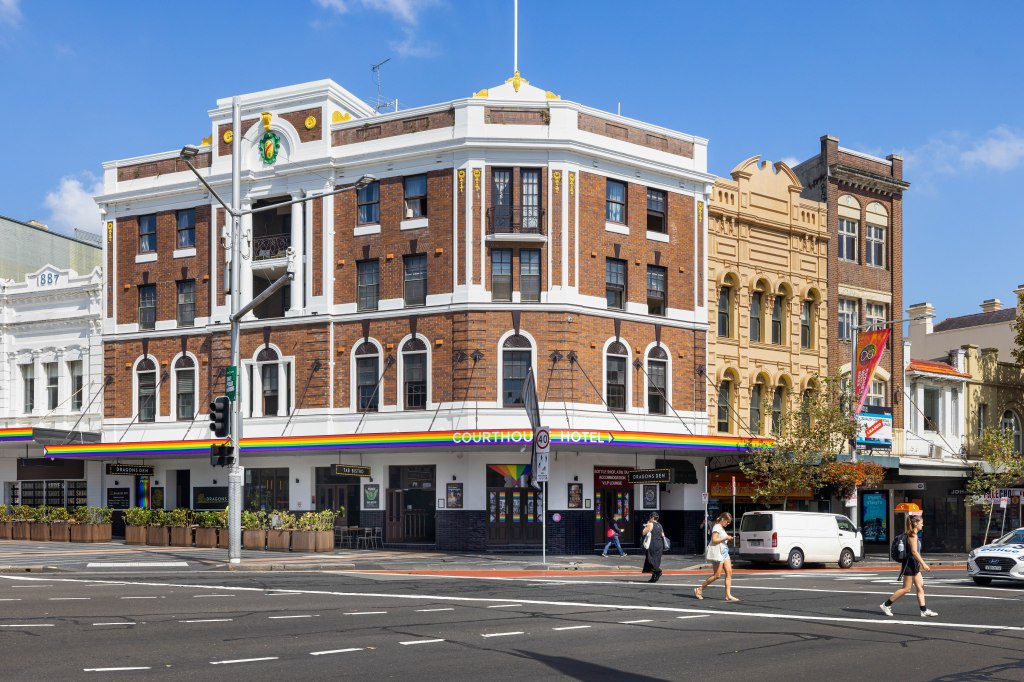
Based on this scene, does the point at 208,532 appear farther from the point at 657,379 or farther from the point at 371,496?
the point at 657,379

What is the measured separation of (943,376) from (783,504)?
1287 centimetres

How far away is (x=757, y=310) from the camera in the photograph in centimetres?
4491

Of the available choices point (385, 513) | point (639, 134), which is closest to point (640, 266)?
point (639, 134)

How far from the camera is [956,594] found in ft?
80.9

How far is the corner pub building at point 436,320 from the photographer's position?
38219 mm

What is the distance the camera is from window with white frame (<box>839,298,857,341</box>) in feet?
158

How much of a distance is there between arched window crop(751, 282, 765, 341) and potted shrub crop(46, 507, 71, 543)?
82.3ft

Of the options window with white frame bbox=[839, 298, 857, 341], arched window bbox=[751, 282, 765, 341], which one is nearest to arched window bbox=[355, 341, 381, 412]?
arched window bbox=[751, 282, 765, 341]

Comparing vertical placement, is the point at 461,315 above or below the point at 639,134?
below

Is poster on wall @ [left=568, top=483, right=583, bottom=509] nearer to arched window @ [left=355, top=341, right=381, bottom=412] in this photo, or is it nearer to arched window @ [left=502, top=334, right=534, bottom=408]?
arched window @ [left=502, top=334, right=534, bottom=408]

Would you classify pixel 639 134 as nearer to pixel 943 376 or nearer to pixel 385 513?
pixel 385 513

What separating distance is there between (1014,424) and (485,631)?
43253mm

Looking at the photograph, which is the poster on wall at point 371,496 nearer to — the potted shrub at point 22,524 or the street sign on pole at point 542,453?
the street sign on pole at point 542,453

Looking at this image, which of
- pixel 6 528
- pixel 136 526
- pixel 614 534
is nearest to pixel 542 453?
pixel 614 534
